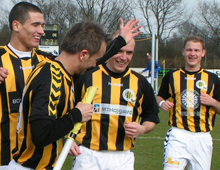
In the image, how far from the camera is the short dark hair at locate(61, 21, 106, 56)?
7.76ft

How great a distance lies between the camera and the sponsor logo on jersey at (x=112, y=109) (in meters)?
3.41

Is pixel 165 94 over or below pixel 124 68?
below

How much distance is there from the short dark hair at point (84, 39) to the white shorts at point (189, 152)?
2.40m

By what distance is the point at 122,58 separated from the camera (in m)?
3.40

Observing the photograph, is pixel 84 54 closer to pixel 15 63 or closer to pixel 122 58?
pixel 122 58

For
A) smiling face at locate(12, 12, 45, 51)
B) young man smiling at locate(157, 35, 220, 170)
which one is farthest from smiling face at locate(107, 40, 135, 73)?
young man smiling at locate(157, 35, 220, 170)

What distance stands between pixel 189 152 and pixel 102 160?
1.53m

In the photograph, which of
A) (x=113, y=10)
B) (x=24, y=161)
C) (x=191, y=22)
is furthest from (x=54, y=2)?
(x=24, y=161)

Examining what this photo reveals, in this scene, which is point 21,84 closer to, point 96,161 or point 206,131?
point 96,161

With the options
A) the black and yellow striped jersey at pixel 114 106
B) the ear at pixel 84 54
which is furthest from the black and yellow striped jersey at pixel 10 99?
the ear at pixel 84 54

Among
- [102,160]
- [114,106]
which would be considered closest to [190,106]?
[114,106]

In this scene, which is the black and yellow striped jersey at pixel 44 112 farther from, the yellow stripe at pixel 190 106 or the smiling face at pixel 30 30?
the yellow stripe at pixel 190 106

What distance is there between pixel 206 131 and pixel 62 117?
9.04 feet

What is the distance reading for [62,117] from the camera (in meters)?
2.22
